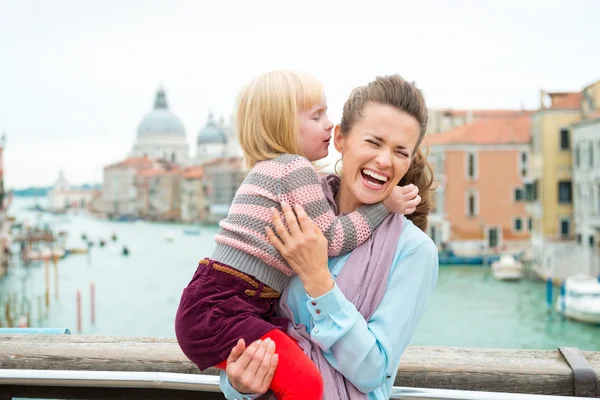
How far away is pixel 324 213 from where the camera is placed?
0.97 metres

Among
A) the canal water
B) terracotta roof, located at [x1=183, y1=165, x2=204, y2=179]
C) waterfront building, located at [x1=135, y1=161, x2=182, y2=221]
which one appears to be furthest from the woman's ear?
waterfront building, located at [x1=135, y1=161, x2=182, y2=221]

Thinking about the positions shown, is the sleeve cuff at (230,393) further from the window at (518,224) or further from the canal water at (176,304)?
the window at (518,224)

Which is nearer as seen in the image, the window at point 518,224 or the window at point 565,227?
the window at point 565,227

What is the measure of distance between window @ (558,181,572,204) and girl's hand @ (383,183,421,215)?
1680 centimetres

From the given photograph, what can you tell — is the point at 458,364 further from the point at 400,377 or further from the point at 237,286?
the point at 237,286

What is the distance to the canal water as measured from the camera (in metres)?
14.1

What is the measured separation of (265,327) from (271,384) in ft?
0.23

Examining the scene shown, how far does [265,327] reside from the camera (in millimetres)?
932

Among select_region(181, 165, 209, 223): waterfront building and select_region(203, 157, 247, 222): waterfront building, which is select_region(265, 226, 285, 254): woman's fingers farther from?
select_region(181, 165, 209, 223): waterfront building

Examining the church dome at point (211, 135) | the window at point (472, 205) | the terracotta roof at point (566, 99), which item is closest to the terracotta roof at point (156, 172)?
the church dome at point (211, 135)

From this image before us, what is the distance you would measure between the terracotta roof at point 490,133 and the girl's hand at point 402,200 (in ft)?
70.4

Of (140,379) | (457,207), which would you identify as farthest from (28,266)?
(140,379)

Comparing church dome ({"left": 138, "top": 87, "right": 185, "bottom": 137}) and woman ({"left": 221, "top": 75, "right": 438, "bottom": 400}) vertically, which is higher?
church dome ({"left": 138, "top": 87, "right": 185, "bottom": 137})

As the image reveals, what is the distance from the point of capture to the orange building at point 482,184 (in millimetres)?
22125
